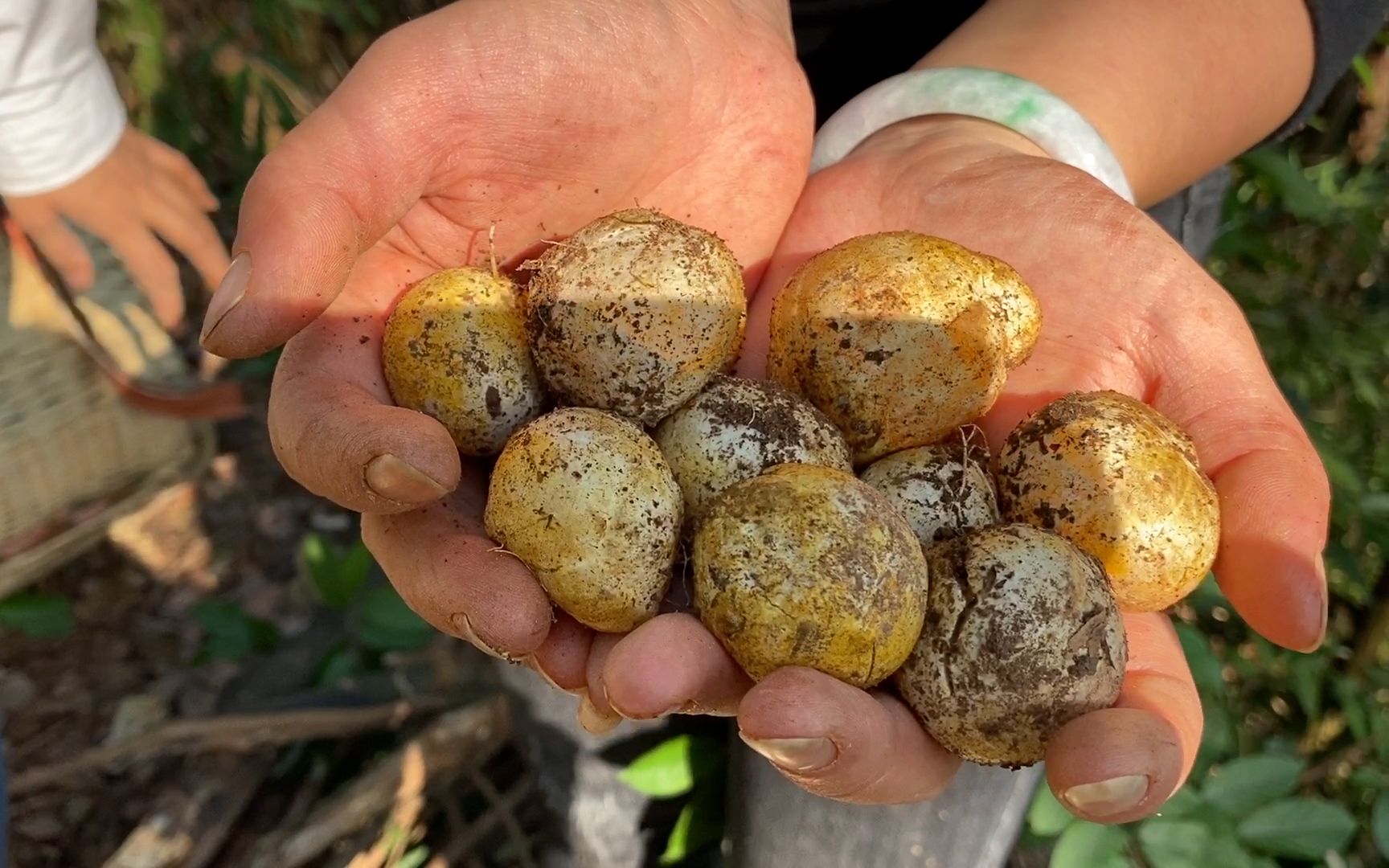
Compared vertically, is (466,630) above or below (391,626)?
above

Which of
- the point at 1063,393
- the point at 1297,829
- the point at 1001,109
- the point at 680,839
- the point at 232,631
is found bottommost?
the point at 680,839

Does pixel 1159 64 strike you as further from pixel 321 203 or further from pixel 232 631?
pixel 232 631

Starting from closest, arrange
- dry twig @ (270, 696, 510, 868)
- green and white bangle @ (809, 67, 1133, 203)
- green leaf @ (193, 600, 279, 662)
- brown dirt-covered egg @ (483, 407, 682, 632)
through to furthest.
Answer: brown dirt-covered egg @ (483, 407, 682, 632) < dry twig @ (270, 696, 510, 868) < green and white bangle @ (809, 67, 1133, 203) < green leaf @ (193, 600, 279, 662)

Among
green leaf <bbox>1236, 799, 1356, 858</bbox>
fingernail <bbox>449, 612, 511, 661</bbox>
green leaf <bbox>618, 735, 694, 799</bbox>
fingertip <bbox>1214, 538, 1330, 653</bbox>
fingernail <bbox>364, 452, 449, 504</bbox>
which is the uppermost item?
fingernail <bbox>364, 452, 449, 504</bbox>

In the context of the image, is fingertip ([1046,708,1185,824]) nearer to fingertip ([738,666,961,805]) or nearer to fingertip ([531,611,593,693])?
fingertip ([738,666,961,805])

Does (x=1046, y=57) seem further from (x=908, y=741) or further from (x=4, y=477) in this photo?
(x=4, y=477)

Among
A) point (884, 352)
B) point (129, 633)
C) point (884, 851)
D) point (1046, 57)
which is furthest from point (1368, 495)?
point (129, 633)

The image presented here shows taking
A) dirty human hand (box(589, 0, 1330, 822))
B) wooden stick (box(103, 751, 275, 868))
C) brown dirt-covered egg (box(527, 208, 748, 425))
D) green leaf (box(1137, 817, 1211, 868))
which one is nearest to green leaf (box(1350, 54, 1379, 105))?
dirty human hand (box(589, 0, 1330, 822))

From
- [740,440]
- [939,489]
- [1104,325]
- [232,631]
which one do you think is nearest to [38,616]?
[232,631]
